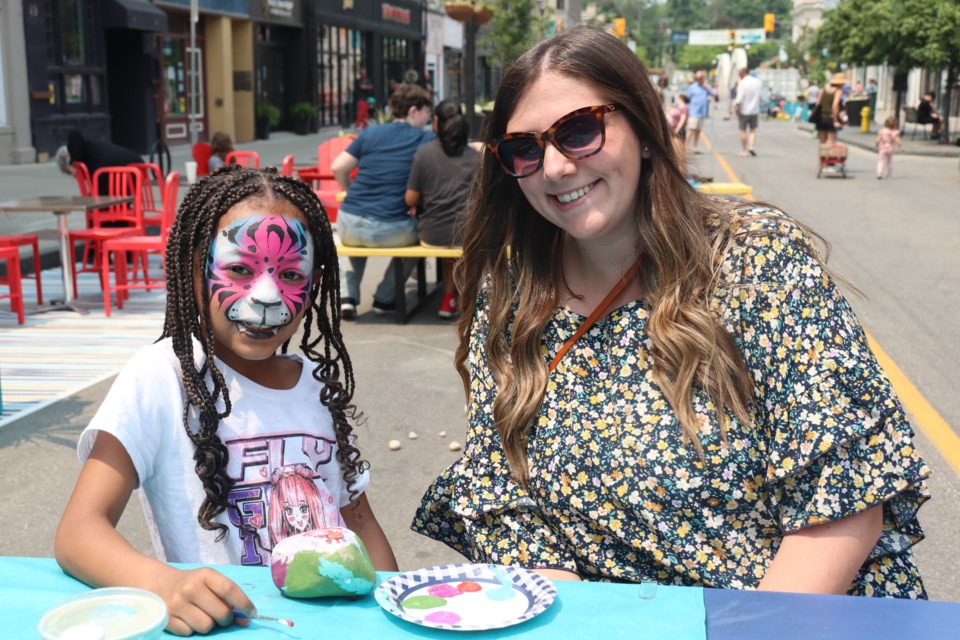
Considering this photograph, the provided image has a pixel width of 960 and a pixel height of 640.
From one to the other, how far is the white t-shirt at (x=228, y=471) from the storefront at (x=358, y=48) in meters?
30.8

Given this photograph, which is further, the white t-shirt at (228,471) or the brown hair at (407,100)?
the brown hair at (407,100)

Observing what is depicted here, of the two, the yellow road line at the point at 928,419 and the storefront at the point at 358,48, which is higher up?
the storefront at the point at 358,48

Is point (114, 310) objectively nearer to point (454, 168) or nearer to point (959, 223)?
point (454, 168)

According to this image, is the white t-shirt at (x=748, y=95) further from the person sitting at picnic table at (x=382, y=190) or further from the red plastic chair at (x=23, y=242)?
the red plastic chair at (x=23, y=242)

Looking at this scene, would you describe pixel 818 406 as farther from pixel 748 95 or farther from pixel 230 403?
pixel 748 95

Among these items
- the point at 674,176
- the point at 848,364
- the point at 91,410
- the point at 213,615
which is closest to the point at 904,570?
the point at 848,364

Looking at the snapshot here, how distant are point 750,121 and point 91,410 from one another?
22.0m

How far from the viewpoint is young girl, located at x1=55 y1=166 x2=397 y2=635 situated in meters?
2.10

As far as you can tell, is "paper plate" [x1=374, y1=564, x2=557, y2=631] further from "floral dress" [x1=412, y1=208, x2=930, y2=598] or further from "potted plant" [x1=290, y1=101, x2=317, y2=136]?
"potted plant" [x1=290, y1=101, x2=317, y2=136]

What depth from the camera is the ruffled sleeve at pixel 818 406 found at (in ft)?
6.56

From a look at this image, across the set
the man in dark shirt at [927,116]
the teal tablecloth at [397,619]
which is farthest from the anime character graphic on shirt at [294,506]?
the man in dark shirt at [927,116]

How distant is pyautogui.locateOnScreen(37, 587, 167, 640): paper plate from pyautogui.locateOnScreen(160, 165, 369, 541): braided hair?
53 centimetres

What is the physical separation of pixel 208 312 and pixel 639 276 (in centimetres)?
92

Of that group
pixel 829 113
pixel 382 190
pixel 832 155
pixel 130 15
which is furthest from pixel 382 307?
pixel 829 113
